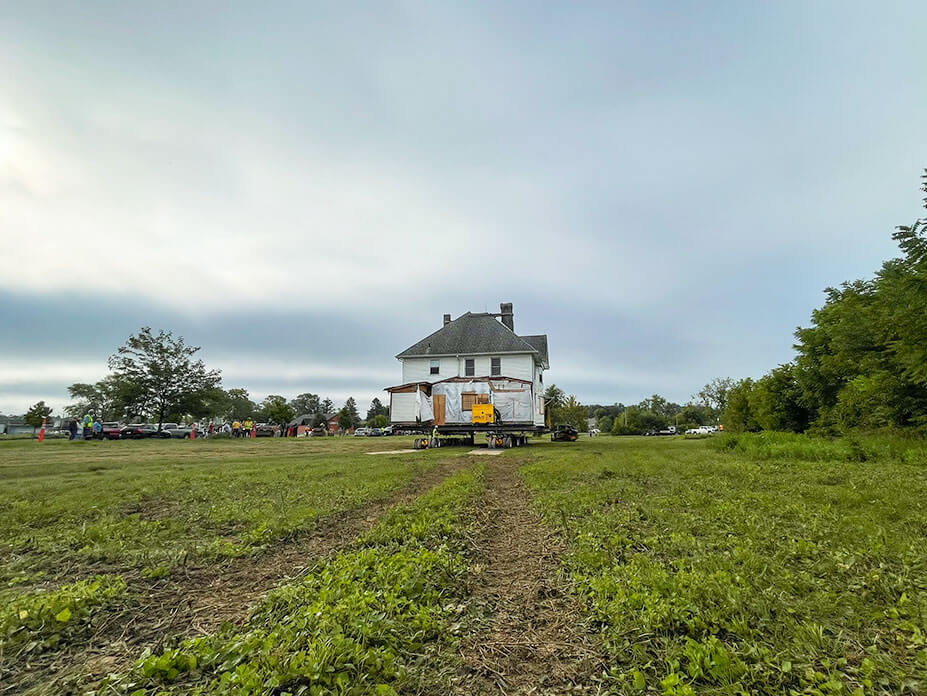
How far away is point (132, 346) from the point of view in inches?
1667

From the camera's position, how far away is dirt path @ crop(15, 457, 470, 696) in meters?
2.64

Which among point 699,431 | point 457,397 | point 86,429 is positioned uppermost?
point 457,397

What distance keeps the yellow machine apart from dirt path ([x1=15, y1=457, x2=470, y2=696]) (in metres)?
19.0

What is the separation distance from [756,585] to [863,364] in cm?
1670

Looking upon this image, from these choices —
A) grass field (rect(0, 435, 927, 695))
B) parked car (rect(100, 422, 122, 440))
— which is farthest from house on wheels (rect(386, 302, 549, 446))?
parked car (rect(100, 422, 122, 440))

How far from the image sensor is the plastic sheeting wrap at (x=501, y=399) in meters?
25.0

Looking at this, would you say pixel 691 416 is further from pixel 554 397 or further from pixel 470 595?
pixel 470 595

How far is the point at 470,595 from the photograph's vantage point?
12.6ft

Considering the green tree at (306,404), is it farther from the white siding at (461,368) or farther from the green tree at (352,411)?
the white siding at (461,368)

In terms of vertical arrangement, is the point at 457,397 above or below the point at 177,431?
above

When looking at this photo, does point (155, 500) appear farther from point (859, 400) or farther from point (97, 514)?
point (859, 400)

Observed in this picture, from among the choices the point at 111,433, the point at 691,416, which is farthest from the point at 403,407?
the point at 691,416

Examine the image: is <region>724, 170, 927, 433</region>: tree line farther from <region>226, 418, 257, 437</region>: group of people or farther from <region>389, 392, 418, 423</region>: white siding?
<region>226, 418, 257, 437</region>: group of people

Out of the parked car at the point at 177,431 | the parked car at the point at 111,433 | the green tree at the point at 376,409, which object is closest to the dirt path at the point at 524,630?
the parked car at the point at 111,433
